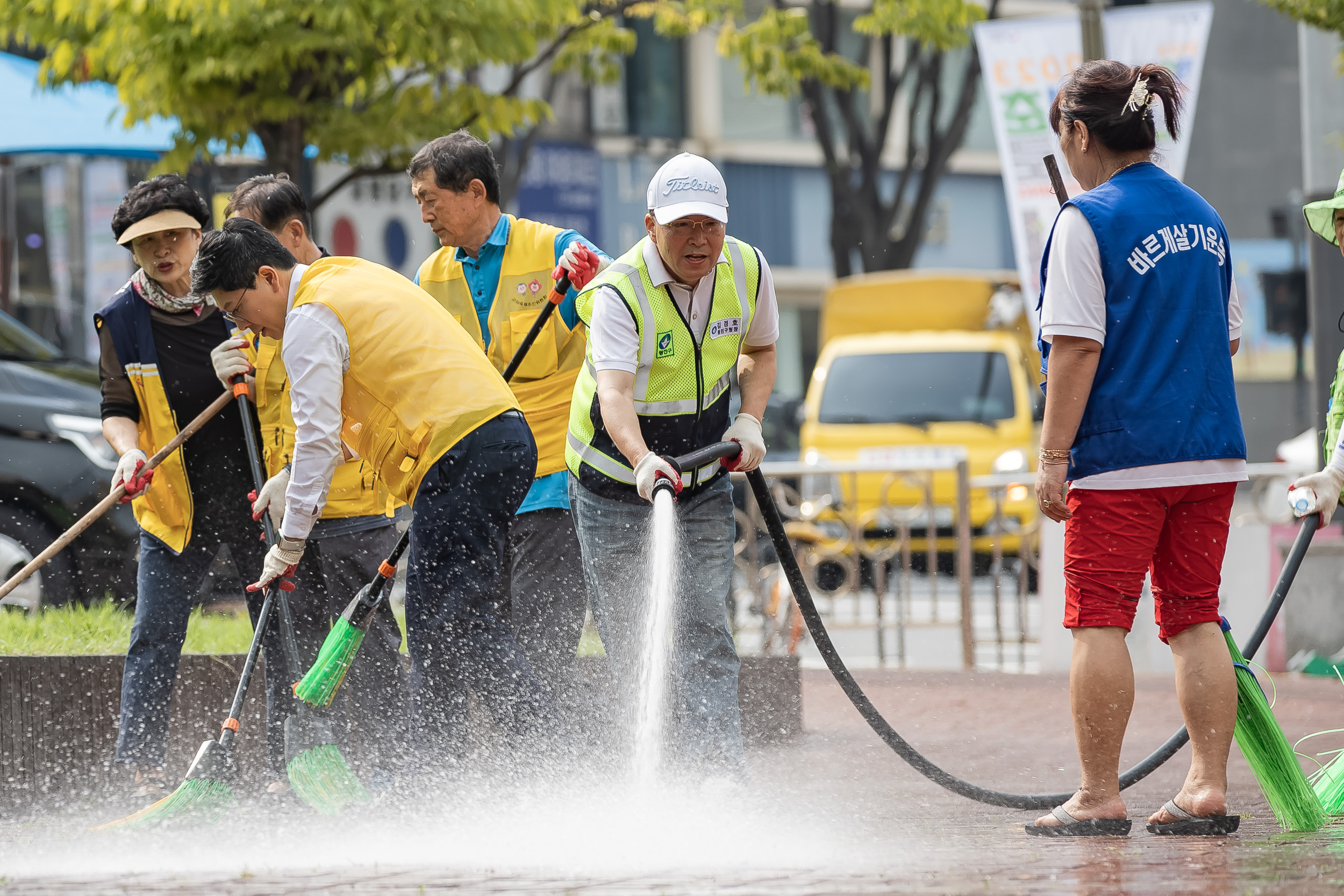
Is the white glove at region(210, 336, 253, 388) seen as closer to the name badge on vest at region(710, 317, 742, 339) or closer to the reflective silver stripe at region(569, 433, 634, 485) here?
the reflective silver stripe at region(569, 433, 634, 485)

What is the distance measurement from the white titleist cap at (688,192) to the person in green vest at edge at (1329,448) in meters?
1.69

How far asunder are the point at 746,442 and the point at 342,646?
1.28 meters

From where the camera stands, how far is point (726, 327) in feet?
16.4

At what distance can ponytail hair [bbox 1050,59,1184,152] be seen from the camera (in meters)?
4.53

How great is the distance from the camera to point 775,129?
2958 centimetres

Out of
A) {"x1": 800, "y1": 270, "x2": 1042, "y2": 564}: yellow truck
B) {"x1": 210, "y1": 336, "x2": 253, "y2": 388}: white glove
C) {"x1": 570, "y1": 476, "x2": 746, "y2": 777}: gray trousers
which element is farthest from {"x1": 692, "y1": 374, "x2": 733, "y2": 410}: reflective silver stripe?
{"x1": 800, "y1": 270, "x2": 1042, "y2": 564}: yellow truck

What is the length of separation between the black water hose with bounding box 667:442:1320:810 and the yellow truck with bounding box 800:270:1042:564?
7856 millimetres

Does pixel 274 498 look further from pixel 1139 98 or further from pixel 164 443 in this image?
pixel 1139 98

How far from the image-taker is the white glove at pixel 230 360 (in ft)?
18.1

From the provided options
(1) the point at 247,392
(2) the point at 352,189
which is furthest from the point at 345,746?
(2) the point at 352,189

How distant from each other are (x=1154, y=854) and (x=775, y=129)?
86.0 ft

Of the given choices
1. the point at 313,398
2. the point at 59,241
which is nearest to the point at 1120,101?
the point at 313,398

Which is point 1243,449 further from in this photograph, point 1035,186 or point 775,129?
point 775,129

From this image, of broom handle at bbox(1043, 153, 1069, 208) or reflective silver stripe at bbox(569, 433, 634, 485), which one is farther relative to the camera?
broom handle at bbox(1043, 153, 1069, 208)
